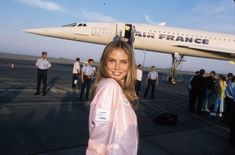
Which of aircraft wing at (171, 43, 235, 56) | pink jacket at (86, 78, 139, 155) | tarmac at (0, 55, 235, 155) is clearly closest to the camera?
pink jacket at (86, 78, 139, 155)

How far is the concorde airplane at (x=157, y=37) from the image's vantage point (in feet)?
77.1

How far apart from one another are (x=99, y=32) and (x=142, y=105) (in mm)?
12733

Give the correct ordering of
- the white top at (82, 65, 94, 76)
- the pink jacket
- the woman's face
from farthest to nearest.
Result: the white top at (82, 65, 94, 76), the woman's face, the pink jacket

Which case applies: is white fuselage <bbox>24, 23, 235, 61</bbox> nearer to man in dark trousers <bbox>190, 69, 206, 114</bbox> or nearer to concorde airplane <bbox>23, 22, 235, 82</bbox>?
concorde airplane <bbox>23, 22, 235, 82</bbox>

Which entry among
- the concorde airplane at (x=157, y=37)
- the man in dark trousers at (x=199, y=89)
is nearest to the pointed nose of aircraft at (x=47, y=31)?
the concorde airplane at (x=157, y=37)

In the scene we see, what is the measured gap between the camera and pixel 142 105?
12211 millimetres

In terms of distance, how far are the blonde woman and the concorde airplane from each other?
21273mm

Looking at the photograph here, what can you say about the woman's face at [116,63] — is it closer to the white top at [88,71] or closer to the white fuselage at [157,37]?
the white top at [88,71]

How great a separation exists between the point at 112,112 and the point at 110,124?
0.08 metres

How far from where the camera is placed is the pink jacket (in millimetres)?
1761

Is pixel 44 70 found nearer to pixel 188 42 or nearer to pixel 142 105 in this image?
pixel 142 105

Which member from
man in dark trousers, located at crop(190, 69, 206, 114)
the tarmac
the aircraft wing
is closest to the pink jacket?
the tarmac

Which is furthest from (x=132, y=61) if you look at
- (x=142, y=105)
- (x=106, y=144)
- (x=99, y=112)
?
(x=142, y=105)

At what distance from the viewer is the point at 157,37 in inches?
923
